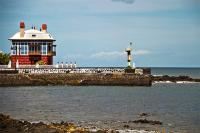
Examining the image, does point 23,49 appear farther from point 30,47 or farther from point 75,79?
point 75,79

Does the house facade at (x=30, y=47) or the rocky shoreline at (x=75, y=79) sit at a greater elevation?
the house facade at (x=30, y=47)

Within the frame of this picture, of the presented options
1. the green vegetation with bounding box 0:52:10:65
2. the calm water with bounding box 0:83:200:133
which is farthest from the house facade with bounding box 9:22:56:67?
the calm water with bounding box 0:83:200:133

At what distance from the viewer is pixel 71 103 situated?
46844 millimetres

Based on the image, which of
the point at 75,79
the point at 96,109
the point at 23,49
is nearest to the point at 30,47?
the point at 23,49

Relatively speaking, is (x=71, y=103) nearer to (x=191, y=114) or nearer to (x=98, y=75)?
(x=191, y=114)

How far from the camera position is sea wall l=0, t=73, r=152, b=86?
6750 centimetres

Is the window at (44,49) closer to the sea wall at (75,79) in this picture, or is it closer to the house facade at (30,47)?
the house facade at (30,47)

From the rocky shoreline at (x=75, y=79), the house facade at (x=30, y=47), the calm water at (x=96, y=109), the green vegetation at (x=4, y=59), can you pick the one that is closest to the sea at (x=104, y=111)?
the calm water at (x=96, y=109)

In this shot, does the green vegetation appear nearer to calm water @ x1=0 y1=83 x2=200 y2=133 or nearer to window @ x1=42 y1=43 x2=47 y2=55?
window @ x1=42 y1=43 x2=47 y2=55

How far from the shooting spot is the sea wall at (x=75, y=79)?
67.5m

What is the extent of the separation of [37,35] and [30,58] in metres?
4.05

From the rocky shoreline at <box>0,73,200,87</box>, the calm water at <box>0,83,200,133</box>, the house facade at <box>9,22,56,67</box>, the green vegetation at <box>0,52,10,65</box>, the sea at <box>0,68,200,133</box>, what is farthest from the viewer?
the green vegetation at <box>0,52,10,65</box>

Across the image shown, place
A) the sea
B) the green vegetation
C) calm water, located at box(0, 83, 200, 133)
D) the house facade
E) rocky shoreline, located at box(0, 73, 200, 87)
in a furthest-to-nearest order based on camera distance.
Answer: the green vegetation < the house facade < rocky shoreline, located at box(0, 73, 200, 87) < calm water, located at box(0, 83, 200, 133) < the sea

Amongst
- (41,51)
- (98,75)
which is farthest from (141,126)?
(41,51)
